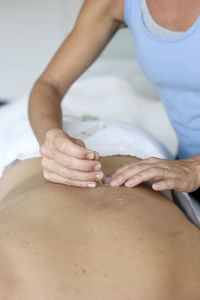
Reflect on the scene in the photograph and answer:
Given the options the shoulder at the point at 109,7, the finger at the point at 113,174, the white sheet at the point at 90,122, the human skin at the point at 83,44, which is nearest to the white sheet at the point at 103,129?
the white sheet at the point at 90,122

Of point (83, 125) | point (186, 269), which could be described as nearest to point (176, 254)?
point (186, 269)

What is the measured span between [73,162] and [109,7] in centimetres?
57

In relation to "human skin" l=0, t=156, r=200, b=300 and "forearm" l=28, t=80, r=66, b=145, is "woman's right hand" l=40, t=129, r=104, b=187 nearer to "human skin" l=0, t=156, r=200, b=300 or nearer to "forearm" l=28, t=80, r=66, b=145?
"human skin" l=0, t=156, r=200, b=300

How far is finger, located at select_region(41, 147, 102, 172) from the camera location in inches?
36.6

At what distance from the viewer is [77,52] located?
1.34 meters

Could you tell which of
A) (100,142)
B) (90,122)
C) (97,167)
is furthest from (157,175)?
(90,122)

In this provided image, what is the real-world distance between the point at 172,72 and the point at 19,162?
0.49 metres

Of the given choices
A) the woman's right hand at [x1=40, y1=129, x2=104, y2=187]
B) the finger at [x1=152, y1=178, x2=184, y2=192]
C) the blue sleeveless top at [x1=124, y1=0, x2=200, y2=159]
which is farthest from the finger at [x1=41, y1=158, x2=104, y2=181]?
the blue sleeveless top at [x1=124, y1=0, x2=200, y2=159]

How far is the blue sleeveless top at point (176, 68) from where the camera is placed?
1109 millimetres

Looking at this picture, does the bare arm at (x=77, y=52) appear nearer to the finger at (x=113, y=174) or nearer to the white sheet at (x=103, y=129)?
the white sheet at (x=103, y=129)

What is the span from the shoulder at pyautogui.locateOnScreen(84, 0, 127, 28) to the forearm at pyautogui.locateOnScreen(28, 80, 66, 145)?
0.87ft

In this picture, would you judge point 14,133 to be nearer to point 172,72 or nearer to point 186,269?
point 172,72

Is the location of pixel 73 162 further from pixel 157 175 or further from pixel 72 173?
pixel 157 175

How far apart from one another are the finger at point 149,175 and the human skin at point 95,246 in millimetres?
26
